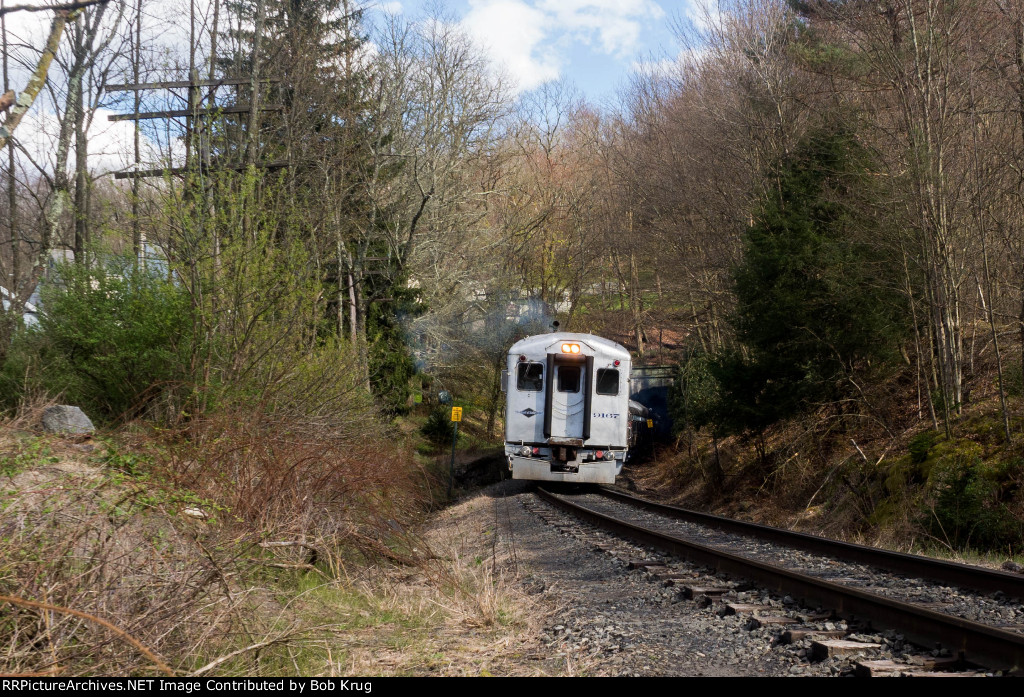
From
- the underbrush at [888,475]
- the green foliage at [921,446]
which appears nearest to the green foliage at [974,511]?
the underbrush at [888,475]

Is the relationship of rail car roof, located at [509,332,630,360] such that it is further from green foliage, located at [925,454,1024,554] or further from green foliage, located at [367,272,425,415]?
green foliage, located at [367,272,425,415]

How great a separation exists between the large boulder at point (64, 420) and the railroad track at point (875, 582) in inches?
275

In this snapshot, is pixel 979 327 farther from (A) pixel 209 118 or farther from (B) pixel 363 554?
(A) pixel 209 118

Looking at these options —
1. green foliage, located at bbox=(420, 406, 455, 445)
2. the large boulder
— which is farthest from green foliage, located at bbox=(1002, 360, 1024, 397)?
green foliage, located at bbox=(420, 406, 455, 445)

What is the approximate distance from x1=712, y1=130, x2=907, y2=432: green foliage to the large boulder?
12318 mm

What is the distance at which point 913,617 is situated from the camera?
18.4 feet

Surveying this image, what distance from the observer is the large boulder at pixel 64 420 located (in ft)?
31.9

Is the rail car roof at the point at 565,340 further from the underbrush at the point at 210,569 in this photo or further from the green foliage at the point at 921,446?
the underbrush at the point at 210,569

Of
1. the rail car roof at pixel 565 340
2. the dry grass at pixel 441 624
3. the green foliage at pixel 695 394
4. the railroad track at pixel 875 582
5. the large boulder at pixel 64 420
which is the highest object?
the rail car roof at pixel 565 340

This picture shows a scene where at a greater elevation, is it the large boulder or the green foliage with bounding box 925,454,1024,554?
the large boulder

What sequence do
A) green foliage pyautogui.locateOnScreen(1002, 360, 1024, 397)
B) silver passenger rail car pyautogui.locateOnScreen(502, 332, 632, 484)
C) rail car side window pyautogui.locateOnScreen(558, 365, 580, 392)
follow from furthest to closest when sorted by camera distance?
rail car side window pyautogui.locateOnScreen(558, 365, 580, 392), silver passenger rail car pyautogui.locateOnScreen(502, 332, 632, 484), green foliage pyautogui.locateOnScreen(1002, 360, 1024, 397)

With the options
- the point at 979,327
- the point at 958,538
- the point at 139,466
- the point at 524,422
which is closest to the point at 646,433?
the point at 524,422

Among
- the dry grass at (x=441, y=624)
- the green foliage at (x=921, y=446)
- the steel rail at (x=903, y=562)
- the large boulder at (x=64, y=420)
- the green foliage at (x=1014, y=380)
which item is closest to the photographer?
the dry grass at (x=441, y=624)

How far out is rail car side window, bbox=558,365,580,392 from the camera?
18062 millimetres
